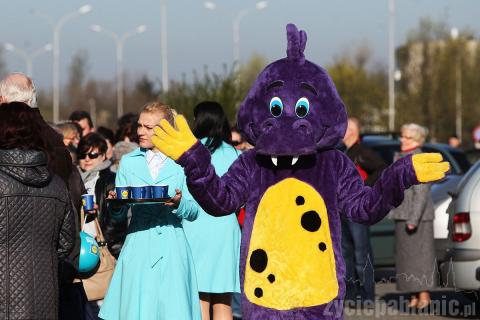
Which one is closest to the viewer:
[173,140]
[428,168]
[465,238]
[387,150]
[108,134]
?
[173,140]

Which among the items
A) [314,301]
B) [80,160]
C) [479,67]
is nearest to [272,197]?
[314,301]

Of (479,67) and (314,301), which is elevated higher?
(479,67)

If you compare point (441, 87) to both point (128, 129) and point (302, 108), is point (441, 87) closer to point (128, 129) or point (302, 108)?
point (128, 129)

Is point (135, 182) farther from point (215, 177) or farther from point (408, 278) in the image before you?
point (408, 278)

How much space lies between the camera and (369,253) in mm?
14258

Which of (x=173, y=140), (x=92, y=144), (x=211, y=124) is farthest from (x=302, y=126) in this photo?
(x=92, y=144)

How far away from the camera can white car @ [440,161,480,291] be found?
459 inches

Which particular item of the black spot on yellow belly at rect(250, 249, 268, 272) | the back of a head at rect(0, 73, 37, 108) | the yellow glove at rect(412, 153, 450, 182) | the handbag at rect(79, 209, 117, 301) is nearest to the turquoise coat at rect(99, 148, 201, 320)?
the handbag at rect(79, 209, 117, 301)

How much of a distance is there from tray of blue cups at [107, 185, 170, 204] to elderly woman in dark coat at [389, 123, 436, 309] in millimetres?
6173

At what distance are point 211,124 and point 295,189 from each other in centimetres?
333

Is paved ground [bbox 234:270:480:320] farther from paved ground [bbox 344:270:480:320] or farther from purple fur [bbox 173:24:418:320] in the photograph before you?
purple fur [bbox 173:24:418:320]

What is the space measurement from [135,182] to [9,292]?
196 cm

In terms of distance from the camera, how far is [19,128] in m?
6.62

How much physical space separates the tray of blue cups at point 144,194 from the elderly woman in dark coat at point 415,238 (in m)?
6.17
